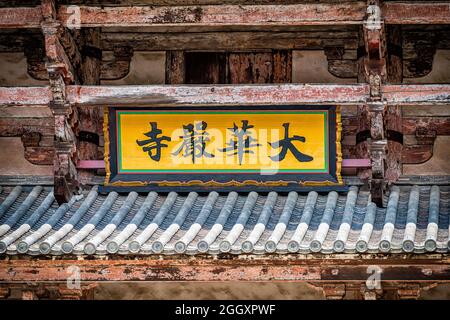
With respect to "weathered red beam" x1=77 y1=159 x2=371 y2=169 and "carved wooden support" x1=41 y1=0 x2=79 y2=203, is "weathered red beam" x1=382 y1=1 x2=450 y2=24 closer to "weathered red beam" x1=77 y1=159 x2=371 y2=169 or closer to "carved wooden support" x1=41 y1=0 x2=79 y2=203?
"weathered red beam" x1=77 y1=159 x2=371 y2=169

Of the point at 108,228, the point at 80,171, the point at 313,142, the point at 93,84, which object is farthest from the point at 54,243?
the point at 313,142

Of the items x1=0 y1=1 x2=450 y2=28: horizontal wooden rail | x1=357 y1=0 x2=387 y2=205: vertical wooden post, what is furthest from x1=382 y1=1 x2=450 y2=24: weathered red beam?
x1=357 y1=0 x2=387 y2=205: vertical wooden post

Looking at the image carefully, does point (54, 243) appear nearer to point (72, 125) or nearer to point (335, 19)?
point (72, 125)

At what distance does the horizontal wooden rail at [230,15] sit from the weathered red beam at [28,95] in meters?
0.66

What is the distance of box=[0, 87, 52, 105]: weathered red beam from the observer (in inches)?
433

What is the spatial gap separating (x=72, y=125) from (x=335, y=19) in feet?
9.86

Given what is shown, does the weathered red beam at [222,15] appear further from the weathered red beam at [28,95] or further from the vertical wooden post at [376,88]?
the weathered red beam at [28,95]

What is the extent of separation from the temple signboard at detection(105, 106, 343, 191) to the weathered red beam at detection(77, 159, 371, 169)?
9cm

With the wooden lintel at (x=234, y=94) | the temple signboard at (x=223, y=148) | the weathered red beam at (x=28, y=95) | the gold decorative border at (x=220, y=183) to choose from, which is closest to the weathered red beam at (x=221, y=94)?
the wooden lintel at (x=234, y=94)

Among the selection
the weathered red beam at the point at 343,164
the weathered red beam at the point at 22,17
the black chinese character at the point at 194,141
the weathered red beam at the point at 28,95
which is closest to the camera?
the weathered red beam at the point at 22,17

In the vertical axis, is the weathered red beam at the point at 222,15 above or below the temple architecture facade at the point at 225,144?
above

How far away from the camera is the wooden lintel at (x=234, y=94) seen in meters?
10.6

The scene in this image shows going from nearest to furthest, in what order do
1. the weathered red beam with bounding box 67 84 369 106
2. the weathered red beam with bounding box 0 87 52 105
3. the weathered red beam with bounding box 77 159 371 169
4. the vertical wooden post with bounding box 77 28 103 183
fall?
the weathered red beam with bounding box 67 84 369 106 < the weathered red beam with bounding box 0 87 52 105 < the weathered red beam with bounding box 77 159 371 169 < the vertical wooden post with bounding box 77 28 103 183

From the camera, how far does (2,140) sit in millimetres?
12062
